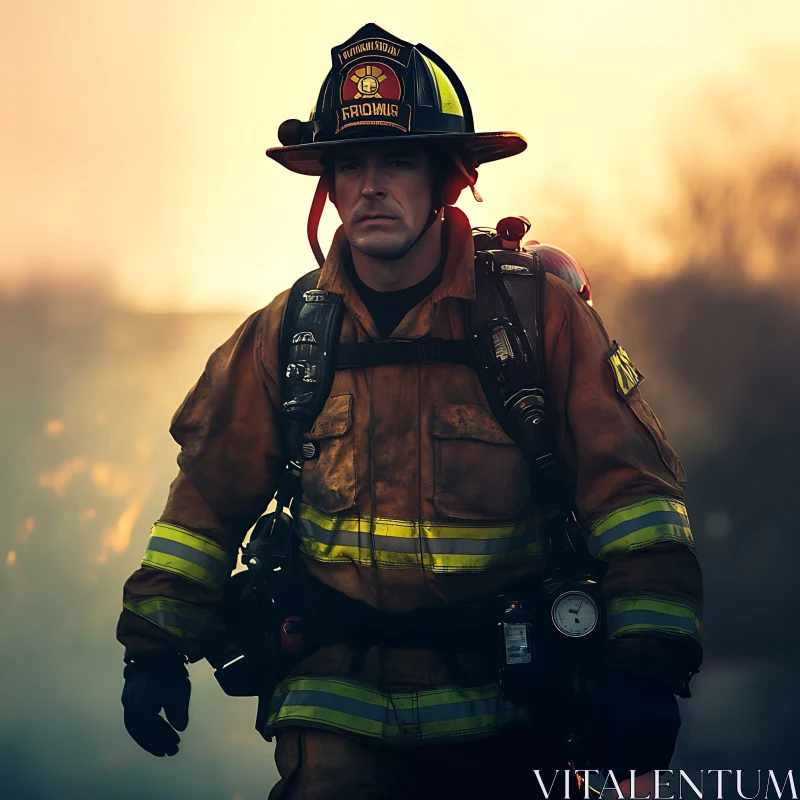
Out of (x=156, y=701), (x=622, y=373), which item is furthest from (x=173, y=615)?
(x=622, y=373)

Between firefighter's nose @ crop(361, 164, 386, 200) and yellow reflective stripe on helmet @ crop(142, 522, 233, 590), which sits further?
yellow reflective stripe on helmet @ crop(142, 522, 233, 590)

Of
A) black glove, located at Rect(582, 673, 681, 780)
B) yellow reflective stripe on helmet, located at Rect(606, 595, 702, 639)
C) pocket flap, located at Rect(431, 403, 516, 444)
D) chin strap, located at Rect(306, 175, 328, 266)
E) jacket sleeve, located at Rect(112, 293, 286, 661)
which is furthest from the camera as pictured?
chin strap, located at Rect(306, 175, 328, 266)

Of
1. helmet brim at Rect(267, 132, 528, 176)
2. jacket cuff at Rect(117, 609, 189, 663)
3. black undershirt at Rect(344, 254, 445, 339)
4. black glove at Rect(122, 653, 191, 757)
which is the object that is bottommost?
black glove at Rect(122, 653, 191, 757)

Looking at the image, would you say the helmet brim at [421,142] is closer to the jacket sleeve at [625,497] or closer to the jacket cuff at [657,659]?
the jacket sleeve at [625,497]

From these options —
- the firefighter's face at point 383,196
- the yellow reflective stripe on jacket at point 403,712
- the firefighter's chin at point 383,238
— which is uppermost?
the firefighter's face at point 383,196

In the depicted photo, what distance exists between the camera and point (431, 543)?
3.90 metres

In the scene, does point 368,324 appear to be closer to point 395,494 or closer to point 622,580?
point 395,494

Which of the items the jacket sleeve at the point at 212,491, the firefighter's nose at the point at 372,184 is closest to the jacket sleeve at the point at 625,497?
the firefighter's nose at the point at 372,184

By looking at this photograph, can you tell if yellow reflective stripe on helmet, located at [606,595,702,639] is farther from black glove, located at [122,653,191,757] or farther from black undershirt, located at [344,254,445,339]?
black glove, located at [122,653,191,757]

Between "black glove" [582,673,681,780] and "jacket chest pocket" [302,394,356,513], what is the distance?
0.92 metres

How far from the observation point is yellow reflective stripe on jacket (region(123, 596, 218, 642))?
4.21m

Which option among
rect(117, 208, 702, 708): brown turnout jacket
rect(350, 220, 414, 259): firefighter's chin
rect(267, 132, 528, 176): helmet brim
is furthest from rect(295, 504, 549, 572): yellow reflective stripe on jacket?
rect(267, 132, 528, 176): helmet brim

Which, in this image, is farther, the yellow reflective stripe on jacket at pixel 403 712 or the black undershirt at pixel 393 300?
the black undershirt at pixel 393 300

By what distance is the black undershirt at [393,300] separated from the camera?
4145mm
